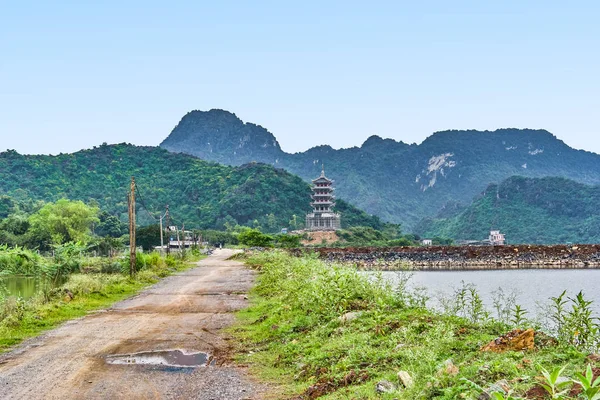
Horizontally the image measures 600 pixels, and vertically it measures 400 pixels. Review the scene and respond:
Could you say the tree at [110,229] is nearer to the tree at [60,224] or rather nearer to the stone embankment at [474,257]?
the tree at [60,224]

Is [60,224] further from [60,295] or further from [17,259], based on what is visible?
[60,295]

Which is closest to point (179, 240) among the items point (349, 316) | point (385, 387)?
point (349, 316)

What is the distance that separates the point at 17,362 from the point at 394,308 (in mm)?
6666

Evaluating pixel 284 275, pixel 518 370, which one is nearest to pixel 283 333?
pixel 518 370

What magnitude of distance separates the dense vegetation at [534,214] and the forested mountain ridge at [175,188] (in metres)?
26.5

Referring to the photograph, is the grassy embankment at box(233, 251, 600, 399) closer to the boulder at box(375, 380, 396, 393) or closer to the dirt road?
the boulder at box(375, 380, 396, 393)

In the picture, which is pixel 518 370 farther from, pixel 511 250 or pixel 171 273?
pixel 511 250

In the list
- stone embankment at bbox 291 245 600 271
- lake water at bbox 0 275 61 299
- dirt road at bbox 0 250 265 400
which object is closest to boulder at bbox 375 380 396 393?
dirt road at bbox 0 250 265 400

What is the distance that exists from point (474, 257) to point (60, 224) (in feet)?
167

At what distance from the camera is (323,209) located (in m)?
112

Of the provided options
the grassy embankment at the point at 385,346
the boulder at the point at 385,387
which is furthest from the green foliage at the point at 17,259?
the boulder at the point at 385,387

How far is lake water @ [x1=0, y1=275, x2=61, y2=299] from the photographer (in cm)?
2386

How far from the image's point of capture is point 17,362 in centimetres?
961

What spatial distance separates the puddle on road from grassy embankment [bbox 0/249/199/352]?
2.94 meters
